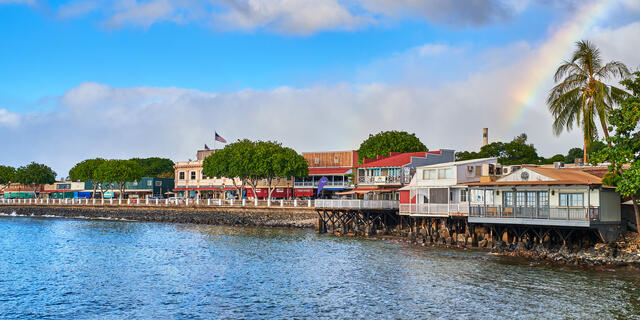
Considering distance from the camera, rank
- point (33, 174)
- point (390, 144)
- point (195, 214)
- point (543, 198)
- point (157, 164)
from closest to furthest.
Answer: point (543, 198)
point (195, 214)
point (390, 144)
point (33, 174)
point (157, 164)

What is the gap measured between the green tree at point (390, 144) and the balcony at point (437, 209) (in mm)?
36723

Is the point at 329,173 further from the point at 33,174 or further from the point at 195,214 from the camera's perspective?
the point at 33,174

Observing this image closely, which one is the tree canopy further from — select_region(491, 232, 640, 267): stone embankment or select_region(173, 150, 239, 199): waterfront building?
select_region(491, 232, 640, 267): stone embankment

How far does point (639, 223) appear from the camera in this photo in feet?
131

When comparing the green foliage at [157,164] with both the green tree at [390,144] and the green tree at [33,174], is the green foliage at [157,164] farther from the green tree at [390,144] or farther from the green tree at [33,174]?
the green tree at [390,144]

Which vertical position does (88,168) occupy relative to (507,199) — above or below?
above

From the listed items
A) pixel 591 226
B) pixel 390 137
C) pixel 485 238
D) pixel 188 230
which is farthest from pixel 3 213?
pixel 591 226

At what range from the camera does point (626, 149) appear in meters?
38.2

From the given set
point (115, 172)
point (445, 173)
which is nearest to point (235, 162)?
point (115, 172)

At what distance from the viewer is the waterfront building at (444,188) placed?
51.0 meters

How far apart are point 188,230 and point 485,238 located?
3857 cm

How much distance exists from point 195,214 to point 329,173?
2325 cm

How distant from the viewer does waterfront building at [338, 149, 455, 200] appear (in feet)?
213

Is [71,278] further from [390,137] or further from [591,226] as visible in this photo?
[390,137]
